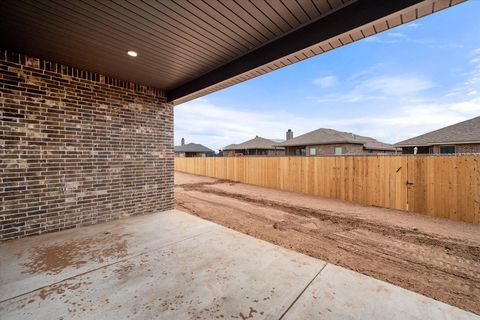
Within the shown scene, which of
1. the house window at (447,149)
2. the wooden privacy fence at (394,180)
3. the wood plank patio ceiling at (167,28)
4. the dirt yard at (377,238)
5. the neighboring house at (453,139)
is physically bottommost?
the dirt yard at (377,238)

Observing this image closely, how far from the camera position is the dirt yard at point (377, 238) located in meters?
2.65

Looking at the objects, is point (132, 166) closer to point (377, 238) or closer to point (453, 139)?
point (377, 238)

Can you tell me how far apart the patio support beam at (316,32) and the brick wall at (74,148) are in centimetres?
249

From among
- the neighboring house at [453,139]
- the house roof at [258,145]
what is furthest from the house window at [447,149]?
the house roof at [258,145]

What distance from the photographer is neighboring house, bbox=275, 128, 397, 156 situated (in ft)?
61.9

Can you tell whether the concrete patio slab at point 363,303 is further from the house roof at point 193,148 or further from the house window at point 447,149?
the house roof at point 193,148

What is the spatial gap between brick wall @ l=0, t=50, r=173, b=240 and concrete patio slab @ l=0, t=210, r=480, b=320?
0.75 m

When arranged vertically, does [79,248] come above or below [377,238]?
above

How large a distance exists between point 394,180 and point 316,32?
5.96 m

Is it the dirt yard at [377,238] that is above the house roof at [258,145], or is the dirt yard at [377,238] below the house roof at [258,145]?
below

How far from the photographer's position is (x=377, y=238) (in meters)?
4.12

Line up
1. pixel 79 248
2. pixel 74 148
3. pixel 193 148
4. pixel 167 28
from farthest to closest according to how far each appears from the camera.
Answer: pixel 193 148 < pixel 74 148 < pixel 79 248 < pixel 167 28

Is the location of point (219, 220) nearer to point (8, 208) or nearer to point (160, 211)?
point (160, 211)

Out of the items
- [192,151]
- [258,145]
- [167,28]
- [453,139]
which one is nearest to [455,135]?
[453,139]
